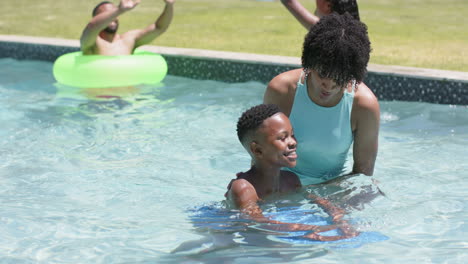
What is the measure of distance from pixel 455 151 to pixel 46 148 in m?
3.31

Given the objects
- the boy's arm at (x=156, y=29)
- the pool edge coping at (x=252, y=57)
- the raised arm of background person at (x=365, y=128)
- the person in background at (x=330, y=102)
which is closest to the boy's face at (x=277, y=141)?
the person in background at (x=330, y=102)

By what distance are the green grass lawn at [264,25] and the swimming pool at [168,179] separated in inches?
46.3

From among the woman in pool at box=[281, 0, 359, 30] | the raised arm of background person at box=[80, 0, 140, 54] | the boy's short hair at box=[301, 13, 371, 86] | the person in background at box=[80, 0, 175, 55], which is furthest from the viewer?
the person in background at box=[80, 0, 175, 55]

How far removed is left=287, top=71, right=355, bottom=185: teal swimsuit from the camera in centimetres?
381

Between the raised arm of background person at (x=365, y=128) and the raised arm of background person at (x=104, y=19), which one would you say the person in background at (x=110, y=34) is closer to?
the raised arm of background person at (x=104, y=19)

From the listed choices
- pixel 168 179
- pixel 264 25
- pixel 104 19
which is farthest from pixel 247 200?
pixel 264 25

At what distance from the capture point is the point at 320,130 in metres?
3.86

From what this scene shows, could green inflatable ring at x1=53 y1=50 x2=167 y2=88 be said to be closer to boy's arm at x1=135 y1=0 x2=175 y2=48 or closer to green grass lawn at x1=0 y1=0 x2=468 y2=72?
boy's arm at x1=135 y1=0 x2=175 y2=48

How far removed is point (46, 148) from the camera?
5.96 metres

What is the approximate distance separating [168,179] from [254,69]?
9.67ft

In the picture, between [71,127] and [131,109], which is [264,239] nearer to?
[71,127]

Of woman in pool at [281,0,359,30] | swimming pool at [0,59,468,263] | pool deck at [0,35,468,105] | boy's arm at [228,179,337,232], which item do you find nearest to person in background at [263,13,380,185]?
swimming pool at [0,59,468,263]

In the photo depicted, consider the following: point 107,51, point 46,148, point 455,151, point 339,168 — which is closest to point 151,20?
point 107,51

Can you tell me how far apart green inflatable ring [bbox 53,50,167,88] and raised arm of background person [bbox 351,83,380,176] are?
4.52 m
